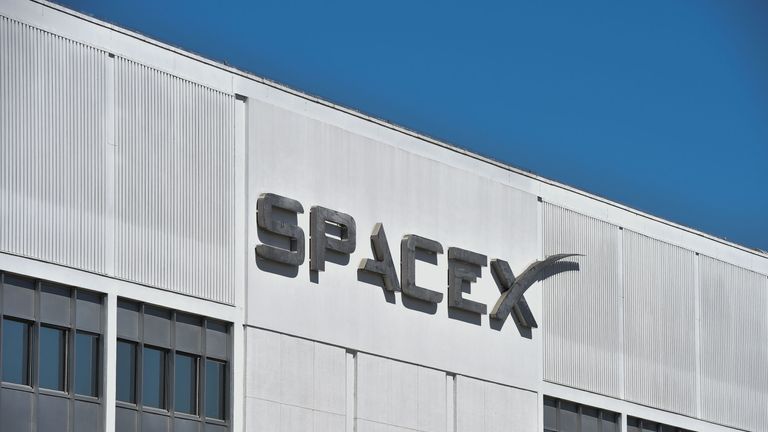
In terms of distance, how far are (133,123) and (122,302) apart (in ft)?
20.2

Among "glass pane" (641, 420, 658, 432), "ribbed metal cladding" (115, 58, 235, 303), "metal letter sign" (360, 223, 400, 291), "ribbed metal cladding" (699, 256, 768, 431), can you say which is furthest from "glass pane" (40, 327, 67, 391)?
"ribbed metal cladding" (699, 256, 768, 431)

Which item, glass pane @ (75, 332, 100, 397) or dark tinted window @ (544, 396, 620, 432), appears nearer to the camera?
glass pane @ (75, 332, 100, 397)

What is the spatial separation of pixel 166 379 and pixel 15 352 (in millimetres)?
6502

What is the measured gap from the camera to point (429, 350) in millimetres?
72688

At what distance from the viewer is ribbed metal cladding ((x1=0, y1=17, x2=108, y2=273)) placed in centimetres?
5897

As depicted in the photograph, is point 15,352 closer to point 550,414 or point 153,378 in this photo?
point 153,378

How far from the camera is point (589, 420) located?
264 feet

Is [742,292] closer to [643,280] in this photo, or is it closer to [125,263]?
[643,280]

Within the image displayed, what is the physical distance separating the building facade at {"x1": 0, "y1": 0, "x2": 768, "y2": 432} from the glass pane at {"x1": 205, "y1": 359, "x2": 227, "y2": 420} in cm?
10

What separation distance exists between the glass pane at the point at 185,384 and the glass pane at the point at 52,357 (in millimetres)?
4930

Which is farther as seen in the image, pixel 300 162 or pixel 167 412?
pixel 300 162

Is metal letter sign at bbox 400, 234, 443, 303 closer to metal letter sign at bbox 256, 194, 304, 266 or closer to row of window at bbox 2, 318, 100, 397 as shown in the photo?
metal letter sign at bbox 256, 194, 304, 266

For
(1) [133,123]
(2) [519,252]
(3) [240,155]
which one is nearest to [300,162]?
(3) [240,155]

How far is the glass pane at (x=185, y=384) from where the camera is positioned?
63.9 m
